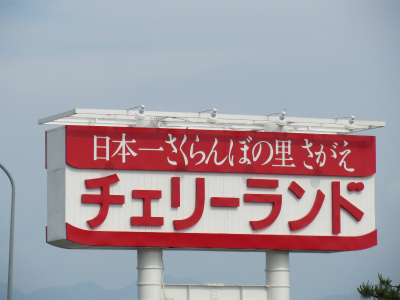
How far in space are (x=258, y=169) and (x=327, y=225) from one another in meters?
2.69

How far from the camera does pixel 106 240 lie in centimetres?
3456

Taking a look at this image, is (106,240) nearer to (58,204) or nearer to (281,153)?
(58,204)

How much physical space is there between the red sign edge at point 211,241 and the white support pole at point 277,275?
1.79 feet

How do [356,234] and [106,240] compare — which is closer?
[106,240]

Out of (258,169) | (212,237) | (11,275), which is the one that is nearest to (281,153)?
(258,169)

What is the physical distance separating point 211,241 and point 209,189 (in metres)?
1.47

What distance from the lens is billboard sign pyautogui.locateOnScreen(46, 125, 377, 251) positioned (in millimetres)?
34562

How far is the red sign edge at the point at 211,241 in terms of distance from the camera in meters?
34.5

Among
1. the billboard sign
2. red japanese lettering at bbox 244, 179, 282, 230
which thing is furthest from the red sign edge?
red japanese lettering at bbox 244, 179, 282, 230

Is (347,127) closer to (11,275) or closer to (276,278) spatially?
(276,278)

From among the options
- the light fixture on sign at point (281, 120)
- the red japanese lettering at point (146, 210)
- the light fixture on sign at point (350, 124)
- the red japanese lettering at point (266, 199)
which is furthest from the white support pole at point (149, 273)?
the light fixture on sign at point (350, 124)

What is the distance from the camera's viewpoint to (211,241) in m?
35.5

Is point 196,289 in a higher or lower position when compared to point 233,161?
lower

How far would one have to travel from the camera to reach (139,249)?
35312 millimetres
